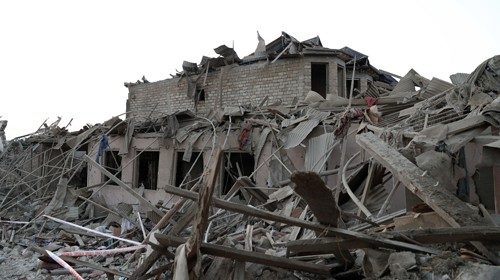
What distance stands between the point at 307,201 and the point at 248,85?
43.9 ft

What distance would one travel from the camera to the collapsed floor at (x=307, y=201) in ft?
9.30

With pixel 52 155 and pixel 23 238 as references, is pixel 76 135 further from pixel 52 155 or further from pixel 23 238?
pixel 23 238

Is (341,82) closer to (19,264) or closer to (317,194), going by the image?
(19,264)

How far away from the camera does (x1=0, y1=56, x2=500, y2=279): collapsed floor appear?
283cm

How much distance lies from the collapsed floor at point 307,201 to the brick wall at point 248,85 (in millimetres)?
3676

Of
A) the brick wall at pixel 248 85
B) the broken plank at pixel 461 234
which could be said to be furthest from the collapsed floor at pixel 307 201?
the brick wall at pixel 248 85

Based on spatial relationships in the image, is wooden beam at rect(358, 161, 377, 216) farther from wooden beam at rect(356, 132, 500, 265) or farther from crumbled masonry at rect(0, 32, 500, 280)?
wooden beam at rect(356, 132, 500, 265)

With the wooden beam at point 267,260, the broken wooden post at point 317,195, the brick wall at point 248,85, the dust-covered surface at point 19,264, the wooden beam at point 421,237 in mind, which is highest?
the brick wall at point 248,85

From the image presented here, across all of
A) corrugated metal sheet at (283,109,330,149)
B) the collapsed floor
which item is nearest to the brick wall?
the collapsed floor

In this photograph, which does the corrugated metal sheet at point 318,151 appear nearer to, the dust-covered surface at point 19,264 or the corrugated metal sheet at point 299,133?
the corrugated metal sheet at point 299,133

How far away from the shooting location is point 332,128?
8.48m

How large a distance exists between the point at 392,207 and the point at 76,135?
1154 centimetres

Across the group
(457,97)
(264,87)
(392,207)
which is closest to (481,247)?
(392,207)

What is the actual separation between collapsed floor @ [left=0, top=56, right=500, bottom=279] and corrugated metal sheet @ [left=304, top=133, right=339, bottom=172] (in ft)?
0.09
